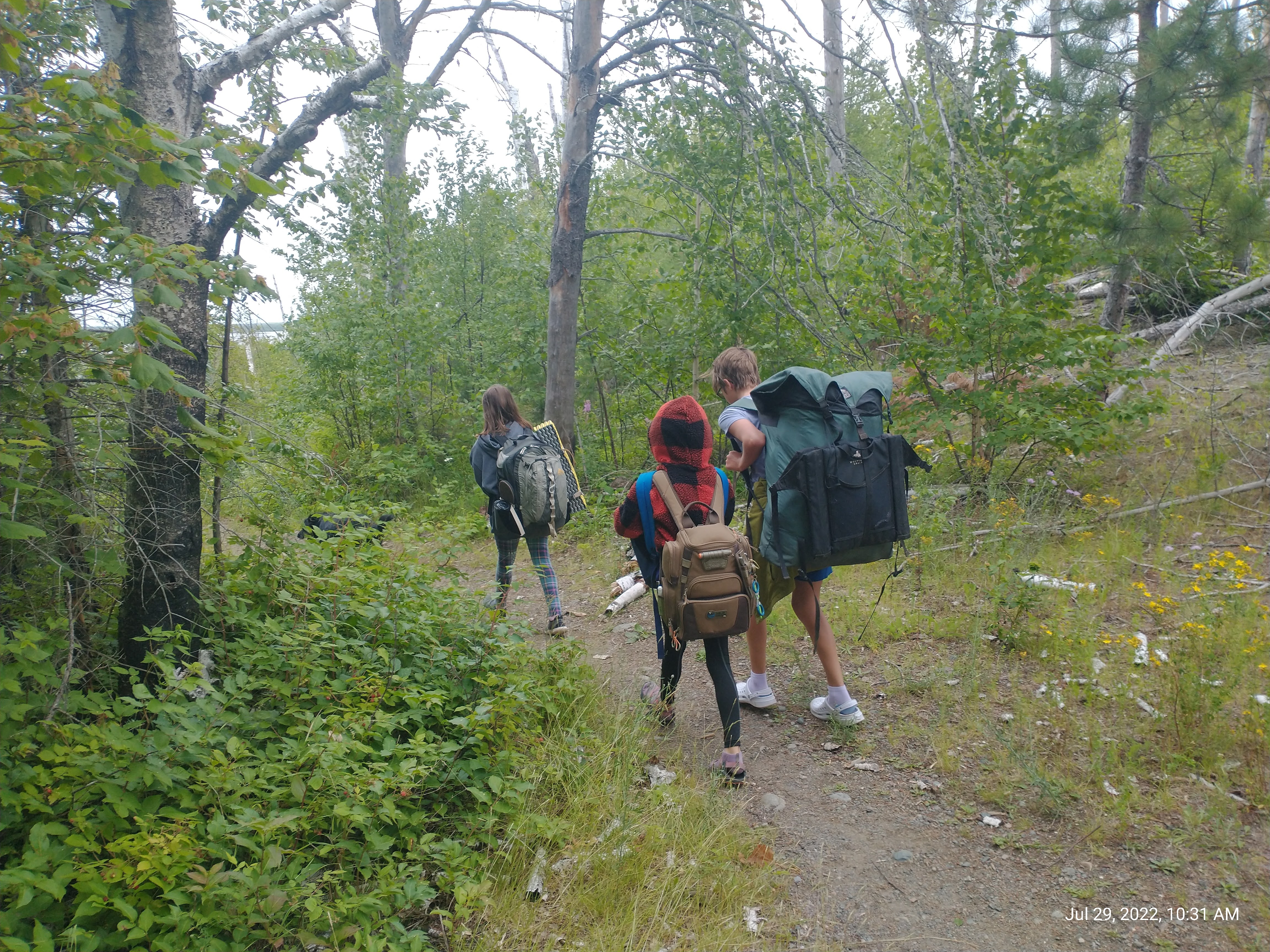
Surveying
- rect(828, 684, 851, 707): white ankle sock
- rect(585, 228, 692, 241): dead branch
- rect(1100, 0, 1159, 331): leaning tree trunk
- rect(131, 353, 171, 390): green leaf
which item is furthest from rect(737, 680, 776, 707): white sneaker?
rect(1100, 0, 1159, 331): leaning tree trunk

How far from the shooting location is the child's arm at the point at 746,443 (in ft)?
12.2

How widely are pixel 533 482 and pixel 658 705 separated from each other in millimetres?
1779

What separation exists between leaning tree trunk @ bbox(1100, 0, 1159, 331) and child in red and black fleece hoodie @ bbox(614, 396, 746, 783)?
5.24m

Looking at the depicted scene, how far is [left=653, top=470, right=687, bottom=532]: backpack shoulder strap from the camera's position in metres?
3.58

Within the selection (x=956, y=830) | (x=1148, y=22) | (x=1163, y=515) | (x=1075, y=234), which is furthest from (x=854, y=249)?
(x=956, y=830)

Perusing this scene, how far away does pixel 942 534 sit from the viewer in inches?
250

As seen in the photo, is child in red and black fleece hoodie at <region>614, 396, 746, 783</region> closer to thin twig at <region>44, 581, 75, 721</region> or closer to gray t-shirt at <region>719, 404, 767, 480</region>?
gray t-shirt at <region>719, 404, 767, 480</region>

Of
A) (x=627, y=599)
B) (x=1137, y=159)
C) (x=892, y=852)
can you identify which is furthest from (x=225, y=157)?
(x=1137, y=159)

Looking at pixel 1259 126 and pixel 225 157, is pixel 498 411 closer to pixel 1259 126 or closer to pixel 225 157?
pixel 225 157

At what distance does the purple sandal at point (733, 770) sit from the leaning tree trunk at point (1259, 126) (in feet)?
20.6

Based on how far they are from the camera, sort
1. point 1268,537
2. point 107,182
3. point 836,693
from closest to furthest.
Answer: point 107,182
point 836,693
point 1268,537

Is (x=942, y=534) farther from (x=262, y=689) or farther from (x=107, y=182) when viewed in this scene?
(x=107, y=182)

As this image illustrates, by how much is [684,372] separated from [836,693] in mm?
5408

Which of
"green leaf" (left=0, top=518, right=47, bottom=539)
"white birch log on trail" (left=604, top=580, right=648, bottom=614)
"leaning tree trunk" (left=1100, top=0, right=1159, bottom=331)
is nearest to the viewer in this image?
"green leaf" (left=0, top=518, right=47, bottom=539)
